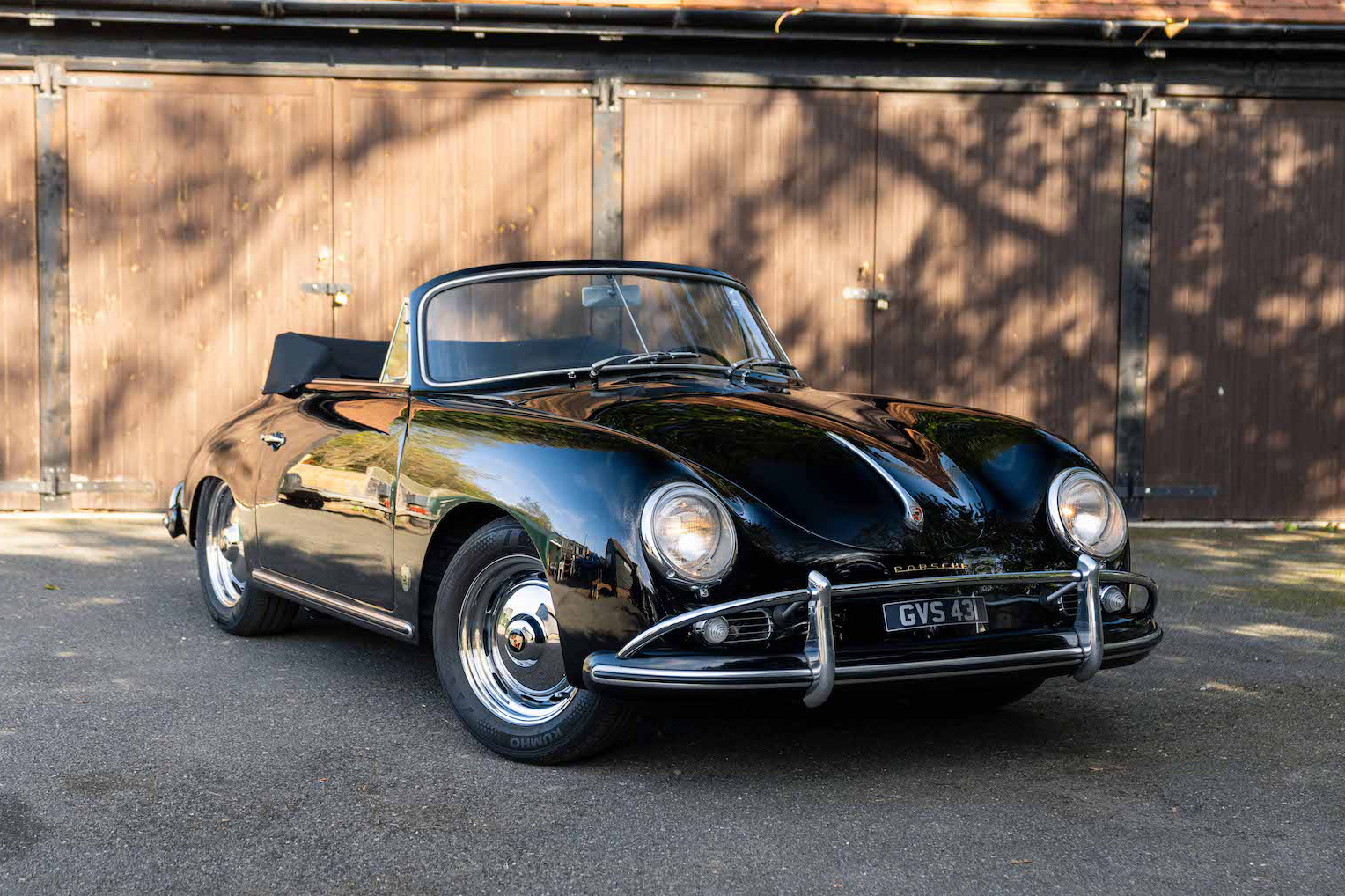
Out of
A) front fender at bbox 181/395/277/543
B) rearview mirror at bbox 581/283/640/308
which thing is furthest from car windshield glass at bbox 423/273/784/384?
front fender at bbox 181/395/277/543

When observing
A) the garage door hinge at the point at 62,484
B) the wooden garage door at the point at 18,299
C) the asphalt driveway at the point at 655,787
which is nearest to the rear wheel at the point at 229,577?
the asphalt driveway at the point at 655,787

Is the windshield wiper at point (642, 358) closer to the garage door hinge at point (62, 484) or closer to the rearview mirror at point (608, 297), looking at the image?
the rearview mirror at point (608, 297)

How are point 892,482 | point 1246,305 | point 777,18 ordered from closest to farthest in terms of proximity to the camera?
point 892,482 < point 777,18 < point 1246,305

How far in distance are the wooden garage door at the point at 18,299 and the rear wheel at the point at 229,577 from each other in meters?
4.25

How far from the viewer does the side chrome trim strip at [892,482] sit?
12.0 ft

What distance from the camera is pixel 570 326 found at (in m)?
4.71

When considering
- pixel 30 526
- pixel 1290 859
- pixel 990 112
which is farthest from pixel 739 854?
pixel 990 112

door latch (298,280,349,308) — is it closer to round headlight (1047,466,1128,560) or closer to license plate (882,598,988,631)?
round headlight (1047,466,1128,560)

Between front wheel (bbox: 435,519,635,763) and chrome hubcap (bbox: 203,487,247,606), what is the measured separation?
6.03 ft

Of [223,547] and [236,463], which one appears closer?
[236,463]

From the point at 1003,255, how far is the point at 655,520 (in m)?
6.85

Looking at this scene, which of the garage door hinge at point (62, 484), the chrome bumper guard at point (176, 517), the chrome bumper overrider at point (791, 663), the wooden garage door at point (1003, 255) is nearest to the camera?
Answer: the chrome bumper overrider at point (791, 663)

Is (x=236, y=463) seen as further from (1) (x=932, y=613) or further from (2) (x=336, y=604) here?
(1) (x=932, y=613)

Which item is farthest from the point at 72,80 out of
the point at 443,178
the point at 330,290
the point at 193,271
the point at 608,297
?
the point at 608,297
